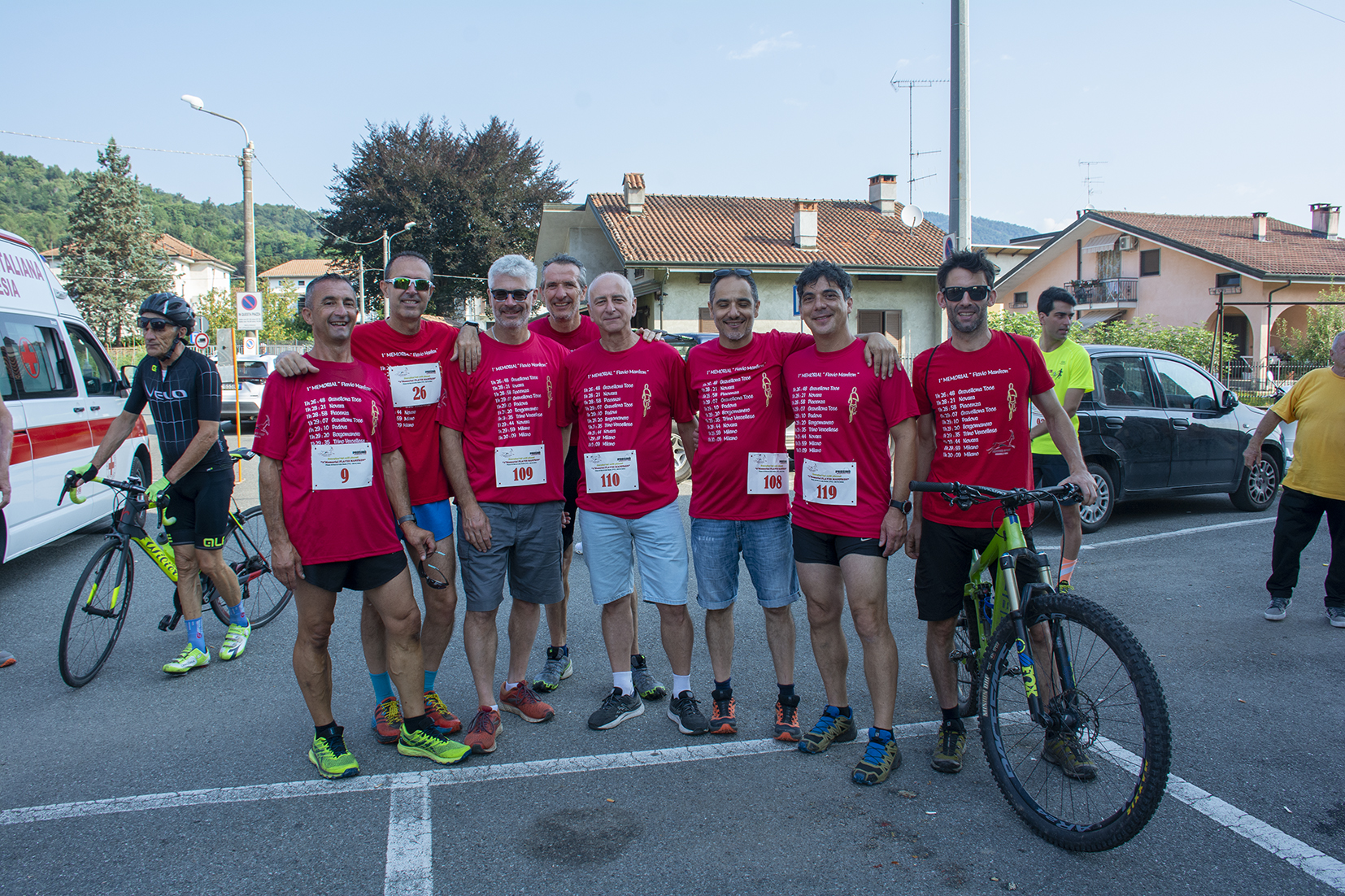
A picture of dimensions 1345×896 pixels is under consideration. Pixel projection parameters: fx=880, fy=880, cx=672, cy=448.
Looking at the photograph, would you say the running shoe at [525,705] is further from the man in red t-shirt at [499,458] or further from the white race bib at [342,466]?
the white race bib at [342,466]

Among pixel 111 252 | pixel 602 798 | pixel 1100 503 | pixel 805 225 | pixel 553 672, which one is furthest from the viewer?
pixel 111 252

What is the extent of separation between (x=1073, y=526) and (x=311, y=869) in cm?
430

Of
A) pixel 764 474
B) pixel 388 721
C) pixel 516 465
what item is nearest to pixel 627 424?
pixel 516 465

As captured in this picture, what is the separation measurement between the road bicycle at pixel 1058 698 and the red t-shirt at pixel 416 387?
210 centimetres

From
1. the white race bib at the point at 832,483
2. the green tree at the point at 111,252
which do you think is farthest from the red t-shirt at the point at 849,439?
the green tree at the point at 111,252

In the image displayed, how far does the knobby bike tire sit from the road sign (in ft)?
59.1

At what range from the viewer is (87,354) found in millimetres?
8000

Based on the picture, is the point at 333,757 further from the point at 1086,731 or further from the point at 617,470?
the point at 1086,731

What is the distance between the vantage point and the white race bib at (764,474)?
12.1 ft

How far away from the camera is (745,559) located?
3762mm

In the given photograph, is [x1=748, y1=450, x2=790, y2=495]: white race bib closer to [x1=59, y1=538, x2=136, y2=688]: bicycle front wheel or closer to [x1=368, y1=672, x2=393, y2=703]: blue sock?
[x1=368, y1=672, x2=393, y2=703]: blue sock

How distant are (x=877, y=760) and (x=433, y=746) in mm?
1793

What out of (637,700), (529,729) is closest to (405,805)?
(529,729)

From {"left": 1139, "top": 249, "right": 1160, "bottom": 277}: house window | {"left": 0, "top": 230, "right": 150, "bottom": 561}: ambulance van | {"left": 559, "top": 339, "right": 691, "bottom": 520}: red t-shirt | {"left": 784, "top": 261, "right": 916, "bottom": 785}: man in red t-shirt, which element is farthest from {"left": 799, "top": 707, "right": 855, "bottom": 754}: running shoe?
{"left": 1139, "top": 249, "right": 1160, "bottom": 277}: house window
